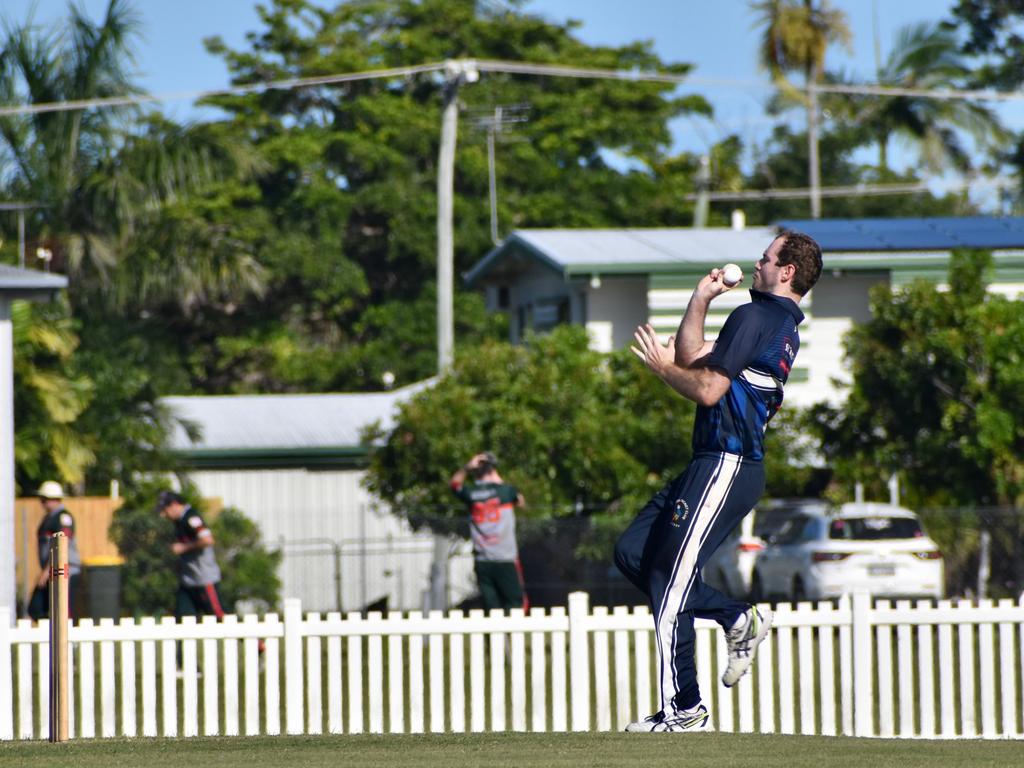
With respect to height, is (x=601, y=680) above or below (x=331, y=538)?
below

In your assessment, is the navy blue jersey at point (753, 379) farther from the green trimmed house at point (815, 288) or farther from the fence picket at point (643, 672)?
the green trimmed house at point (815, 288)

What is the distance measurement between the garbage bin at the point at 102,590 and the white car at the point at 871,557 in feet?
28.1

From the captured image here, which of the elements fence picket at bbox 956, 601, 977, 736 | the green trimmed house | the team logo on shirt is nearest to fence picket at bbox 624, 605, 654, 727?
fence picket at bbox 956, 601, 977, 736

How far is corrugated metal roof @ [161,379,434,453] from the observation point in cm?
3131

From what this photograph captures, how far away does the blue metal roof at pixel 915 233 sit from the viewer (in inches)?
1137

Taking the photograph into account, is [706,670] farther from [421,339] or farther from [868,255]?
[421,339]

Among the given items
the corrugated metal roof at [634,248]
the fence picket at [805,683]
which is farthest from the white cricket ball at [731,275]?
the corrugated metal roof at [634,248]

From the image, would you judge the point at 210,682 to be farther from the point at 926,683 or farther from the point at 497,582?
the point at 497,582

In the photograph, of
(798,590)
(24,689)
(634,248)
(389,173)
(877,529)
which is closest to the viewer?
(24,689)

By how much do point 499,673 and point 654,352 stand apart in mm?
4745

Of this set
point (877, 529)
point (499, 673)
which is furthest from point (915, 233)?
point (499, 673)

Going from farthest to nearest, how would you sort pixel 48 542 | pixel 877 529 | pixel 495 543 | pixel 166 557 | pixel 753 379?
1. pixel 166 557
2. pixel 877 529
3. pixel 48 542
4. pixel 495 543
5. pixel 753 379

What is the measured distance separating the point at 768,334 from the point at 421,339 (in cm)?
4074

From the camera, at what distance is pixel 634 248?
30594 millimetres
